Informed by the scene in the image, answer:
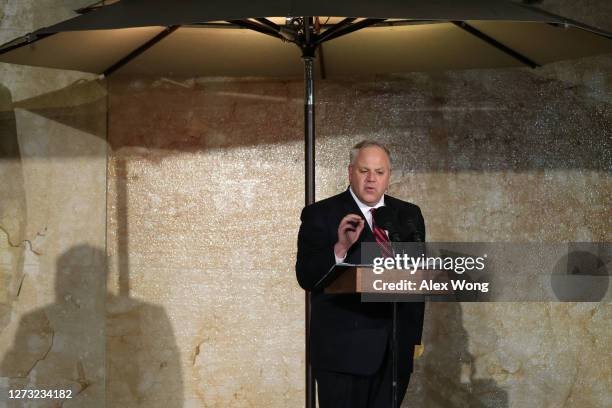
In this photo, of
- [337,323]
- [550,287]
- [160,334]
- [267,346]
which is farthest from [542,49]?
[160,334]

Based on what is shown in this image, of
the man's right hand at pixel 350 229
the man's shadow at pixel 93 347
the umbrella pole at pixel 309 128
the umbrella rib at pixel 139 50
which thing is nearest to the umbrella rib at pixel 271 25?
the umbrella pole at pixel 309 128

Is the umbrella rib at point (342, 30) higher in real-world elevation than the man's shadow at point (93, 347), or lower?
higher

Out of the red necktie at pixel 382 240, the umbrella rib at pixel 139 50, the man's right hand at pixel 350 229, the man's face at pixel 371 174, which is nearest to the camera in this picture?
the red necktie at pixel 382 240

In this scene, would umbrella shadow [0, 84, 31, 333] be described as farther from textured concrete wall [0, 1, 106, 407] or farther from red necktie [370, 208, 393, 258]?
red necktie [370, 208, 393, 258]

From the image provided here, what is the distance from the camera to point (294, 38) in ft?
15.1

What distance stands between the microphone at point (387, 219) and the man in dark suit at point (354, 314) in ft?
0.11

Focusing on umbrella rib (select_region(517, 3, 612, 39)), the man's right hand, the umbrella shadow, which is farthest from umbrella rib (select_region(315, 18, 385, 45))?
the umbrella shadow

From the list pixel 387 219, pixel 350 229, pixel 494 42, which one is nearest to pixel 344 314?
pixel 387 219

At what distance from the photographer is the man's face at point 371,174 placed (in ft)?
12.9

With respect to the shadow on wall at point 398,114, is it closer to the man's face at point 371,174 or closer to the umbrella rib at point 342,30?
the umbrella rib at point 342,30

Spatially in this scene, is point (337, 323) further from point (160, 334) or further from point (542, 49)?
point (160, 334)

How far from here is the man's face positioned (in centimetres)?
394

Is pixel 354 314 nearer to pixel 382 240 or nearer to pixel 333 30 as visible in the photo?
pixel 382 240

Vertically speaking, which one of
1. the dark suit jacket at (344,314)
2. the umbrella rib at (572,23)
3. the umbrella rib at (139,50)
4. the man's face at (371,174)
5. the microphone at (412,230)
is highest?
the umbrella rib at (139,50)
